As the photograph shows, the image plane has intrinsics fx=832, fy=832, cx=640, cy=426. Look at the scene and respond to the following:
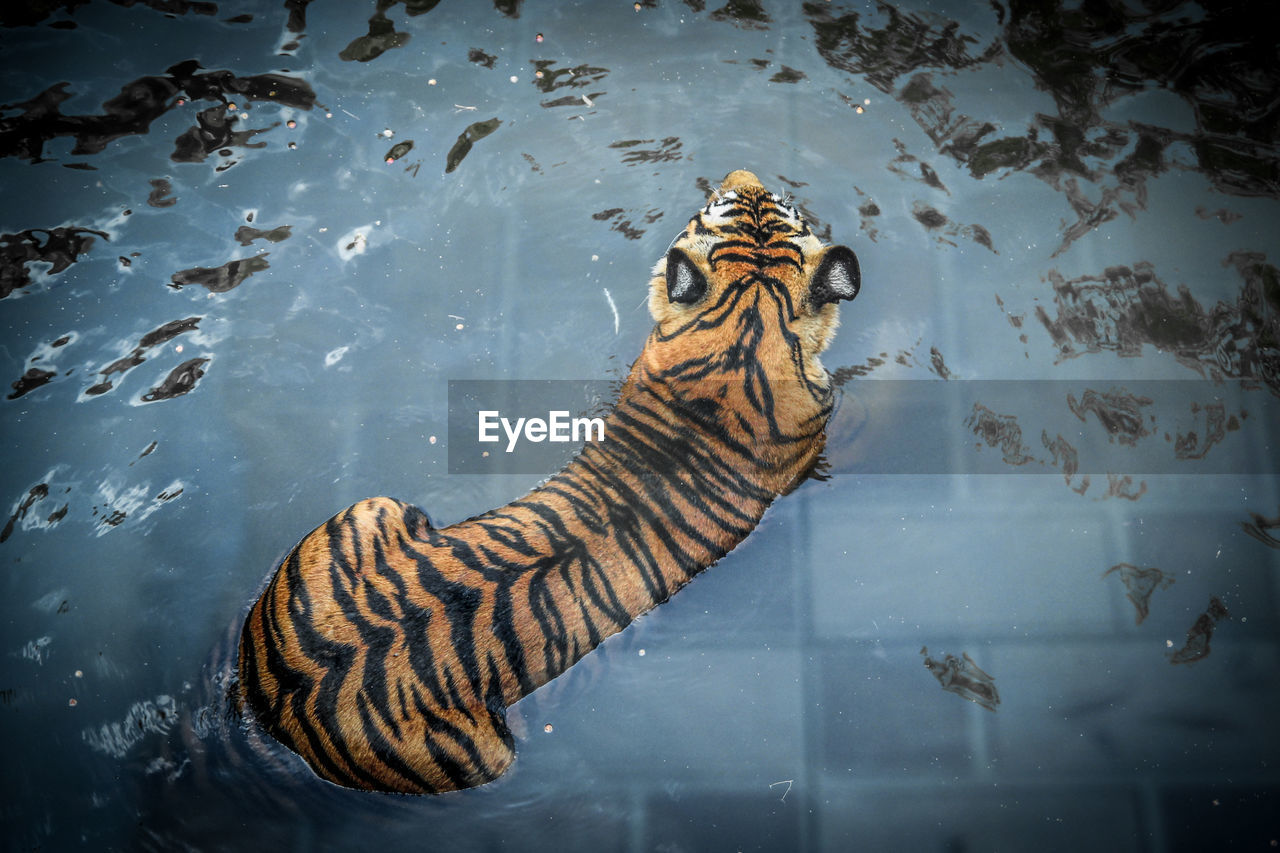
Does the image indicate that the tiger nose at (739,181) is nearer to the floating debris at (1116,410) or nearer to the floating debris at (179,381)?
the floating debris at (1116,410)

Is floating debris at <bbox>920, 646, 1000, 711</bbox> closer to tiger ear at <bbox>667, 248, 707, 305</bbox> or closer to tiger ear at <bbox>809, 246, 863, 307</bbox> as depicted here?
tiger ear at <bbox>809, 246, 863, 307</bbox>

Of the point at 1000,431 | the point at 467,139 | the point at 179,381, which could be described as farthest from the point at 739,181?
the point at 179,381

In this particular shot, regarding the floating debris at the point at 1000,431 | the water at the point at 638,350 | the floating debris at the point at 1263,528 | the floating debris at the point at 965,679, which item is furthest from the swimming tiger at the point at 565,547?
the floating debris at the point at 1263,528

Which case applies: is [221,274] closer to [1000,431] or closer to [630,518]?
[630,518]

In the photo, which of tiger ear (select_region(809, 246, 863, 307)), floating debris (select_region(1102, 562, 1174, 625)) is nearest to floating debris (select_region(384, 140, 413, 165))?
tiger ear (select_region(809, 246, 863, 307))

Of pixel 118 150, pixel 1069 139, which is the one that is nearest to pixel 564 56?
pixel 118 150

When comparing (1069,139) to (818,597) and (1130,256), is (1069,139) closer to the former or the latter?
(1130,256)
